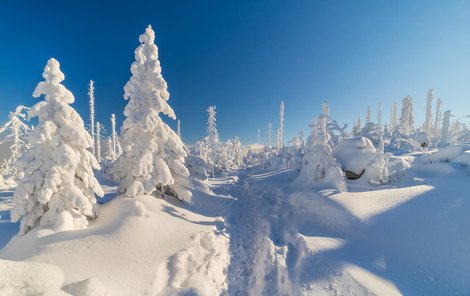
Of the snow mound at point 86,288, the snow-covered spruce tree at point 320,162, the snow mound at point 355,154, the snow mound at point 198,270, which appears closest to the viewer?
the snow mound at point 86,288

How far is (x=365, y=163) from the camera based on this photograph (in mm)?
17484

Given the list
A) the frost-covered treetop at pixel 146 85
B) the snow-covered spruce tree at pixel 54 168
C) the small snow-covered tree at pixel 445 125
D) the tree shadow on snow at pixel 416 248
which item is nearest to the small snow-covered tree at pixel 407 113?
the small snow-covered tree at pixel 445 125

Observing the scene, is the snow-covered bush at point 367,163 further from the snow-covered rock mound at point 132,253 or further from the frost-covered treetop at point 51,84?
the frost-covered treetop at point 51,84

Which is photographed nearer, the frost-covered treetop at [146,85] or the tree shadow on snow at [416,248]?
the tree shadow on snow at [416,248]

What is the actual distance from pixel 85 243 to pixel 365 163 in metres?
18.5

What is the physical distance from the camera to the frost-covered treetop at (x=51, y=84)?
9.41 metres

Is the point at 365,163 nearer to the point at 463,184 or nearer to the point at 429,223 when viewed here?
the point at 463,184

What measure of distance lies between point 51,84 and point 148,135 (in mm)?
4829

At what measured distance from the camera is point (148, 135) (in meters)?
12.8

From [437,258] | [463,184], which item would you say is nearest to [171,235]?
[437,258]

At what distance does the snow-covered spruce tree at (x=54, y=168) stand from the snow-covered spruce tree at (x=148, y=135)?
2.64 meters

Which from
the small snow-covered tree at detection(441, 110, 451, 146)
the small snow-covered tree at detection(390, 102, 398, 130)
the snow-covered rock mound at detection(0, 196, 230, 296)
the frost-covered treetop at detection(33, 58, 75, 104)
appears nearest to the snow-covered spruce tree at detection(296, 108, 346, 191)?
the snow-covered rock mound at detection(0, 196, 230, 296)

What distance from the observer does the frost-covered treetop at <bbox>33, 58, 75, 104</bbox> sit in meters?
9.41

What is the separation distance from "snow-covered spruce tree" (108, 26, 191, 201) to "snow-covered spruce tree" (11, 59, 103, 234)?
2637 millimetres
